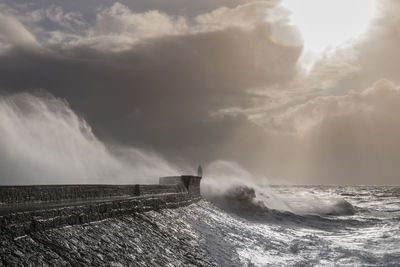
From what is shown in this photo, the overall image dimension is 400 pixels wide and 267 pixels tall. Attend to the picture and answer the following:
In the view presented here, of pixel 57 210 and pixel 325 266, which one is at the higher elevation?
pixel 57 210

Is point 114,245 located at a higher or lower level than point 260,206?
lower

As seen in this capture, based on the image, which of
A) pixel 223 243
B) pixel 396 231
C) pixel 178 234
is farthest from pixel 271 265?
pixel 396 231

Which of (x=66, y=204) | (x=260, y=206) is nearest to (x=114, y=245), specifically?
(x=66, y=204)

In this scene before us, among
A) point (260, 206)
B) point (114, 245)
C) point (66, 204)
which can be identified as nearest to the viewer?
point (114, 245)

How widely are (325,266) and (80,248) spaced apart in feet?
21.2

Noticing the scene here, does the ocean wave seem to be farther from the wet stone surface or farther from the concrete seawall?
the wet stone surface

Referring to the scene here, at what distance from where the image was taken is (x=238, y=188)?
27453mm

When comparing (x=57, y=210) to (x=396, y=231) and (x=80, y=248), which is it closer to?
(x=80, y=248)

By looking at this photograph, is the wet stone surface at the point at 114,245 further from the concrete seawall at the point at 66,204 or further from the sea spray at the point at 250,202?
the sea spray at the point at 250,202

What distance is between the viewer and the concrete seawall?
4859 millimetres

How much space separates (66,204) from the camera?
7.41 meters

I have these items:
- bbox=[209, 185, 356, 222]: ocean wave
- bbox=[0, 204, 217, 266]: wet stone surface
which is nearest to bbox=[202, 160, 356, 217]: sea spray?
bbox=[209, 185, 356, 222]: ocean wave

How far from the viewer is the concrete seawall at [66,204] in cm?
486

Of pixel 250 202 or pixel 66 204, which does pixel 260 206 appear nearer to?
pixel 250 202
